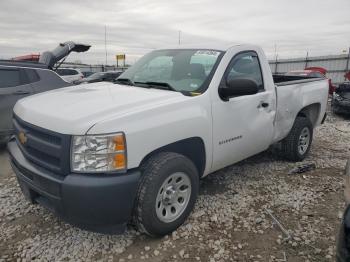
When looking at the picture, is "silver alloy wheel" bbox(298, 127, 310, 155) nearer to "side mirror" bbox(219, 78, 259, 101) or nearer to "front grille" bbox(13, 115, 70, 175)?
"side mirror" bbox(219, 78, 259, 101)

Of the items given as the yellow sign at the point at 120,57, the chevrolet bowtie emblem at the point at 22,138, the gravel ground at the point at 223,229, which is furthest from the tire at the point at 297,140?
the yellow sign at the point at 120,57

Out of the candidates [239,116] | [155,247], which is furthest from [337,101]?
[155,247]

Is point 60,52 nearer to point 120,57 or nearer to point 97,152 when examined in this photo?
point 97,152

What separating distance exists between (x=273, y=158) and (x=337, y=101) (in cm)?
557

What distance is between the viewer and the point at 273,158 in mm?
5441

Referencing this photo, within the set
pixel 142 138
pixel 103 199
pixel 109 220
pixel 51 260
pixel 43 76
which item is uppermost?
pixel 43 76

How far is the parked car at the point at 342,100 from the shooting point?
31.0 ft

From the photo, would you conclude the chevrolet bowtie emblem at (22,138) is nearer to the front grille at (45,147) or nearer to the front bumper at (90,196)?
the front grille at (45,147)

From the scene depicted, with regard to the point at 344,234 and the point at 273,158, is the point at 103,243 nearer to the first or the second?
the point at 344,234

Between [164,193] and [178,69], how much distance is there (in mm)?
1515

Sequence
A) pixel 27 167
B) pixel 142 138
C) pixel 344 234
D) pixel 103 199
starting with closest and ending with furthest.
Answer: pixel 344 234
pixel 103 199
pixel 142 138
pixel 27 167

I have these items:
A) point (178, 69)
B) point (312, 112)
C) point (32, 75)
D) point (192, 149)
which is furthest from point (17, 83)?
point (312, 112)

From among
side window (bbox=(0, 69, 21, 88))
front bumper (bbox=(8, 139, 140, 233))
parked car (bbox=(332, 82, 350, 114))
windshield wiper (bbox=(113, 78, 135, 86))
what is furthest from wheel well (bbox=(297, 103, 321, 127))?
side window (bbox=(0, 69, 21, 88))

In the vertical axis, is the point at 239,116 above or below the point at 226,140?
above
